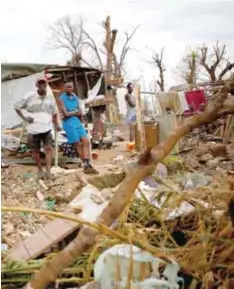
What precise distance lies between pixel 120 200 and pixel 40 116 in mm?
6073

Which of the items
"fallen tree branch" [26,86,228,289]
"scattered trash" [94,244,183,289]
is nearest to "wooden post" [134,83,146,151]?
"scattered trash" [94,244,183,289]

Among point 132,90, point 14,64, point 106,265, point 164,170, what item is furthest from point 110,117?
point 106,265

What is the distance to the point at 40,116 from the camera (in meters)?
6.98

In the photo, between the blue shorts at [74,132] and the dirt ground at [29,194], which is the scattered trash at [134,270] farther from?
the blue shorts at [74,132]

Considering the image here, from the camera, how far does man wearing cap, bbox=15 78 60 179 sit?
698 cm

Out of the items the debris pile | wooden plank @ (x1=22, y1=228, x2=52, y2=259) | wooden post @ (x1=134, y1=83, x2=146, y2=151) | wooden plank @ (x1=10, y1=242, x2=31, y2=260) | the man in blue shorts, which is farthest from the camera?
wooden post @ (x1=134, y1=83, x2=146, y2=151)

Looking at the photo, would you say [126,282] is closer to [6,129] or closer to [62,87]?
[6,129]

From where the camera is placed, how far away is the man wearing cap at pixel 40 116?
698cm

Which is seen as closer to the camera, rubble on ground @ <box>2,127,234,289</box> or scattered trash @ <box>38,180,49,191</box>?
rubble on ground @ <box>2,127,234,289</box>

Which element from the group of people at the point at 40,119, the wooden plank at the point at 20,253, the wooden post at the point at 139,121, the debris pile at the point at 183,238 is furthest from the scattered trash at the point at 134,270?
the wooden post at the point at 139,121

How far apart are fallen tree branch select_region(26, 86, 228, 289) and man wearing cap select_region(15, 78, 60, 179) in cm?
599

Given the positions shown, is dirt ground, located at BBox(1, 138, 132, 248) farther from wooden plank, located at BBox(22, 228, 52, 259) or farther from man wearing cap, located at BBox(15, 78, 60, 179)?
wooden plank, located at BBox(22, 228, 52, 259)

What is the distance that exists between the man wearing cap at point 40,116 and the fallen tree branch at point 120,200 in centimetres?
599

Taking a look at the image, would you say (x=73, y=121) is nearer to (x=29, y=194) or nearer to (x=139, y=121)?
(x=29, y=194)
